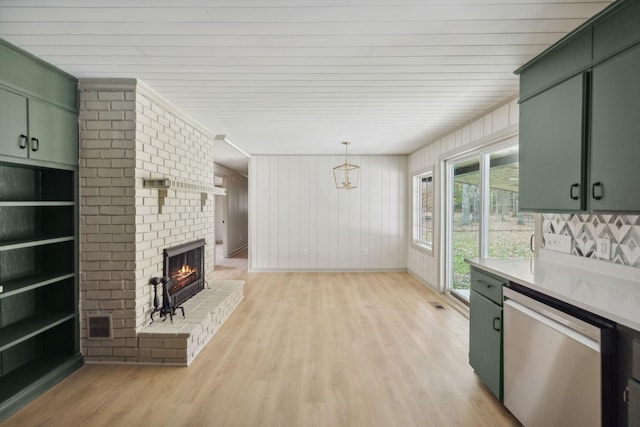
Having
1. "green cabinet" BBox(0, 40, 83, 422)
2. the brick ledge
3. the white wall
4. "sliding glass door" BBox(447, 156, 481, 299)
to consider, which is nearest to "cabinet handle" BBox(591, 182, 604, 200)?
"sliding glass door" BBox(447, 156, 481, 299)

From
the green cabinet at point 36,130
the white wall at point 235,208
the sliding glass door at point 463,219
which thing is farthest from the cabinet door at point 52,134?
the white wall at point 235,208

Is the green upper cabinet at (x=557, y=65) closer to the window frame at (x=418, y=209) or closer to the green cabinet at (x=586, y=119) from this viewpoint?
the green cabinet at (x=586, y=119)

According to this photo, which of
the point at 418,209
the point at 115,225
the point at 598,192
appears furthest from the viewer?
the point at 418,209

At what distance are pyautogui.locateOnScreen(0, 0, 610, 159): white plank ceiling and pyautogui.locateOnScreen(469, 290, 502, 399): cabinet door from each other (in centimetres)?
177

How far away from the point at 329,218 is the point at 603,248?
4.61 meters

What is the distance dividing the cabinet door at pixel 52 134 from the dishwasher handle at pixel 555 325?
3.41 m

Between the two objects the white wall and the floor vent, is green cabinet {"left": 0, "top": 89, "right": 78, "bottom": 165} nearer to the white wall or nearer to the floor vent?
the floor vent

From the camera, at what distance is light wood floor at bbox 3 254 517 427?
205cm

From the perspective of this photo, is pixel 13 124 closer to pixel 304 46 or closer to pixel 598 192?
pixel 304 46

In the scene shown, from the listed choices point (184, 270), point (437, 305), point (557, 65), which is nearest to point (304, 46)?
point (557, 65)

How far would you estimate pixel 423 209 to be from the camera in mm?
5715

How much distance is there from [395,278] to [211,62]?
476cm

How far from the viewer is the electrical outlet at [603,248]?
206 cm

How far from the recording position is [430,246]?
17.5 feet
